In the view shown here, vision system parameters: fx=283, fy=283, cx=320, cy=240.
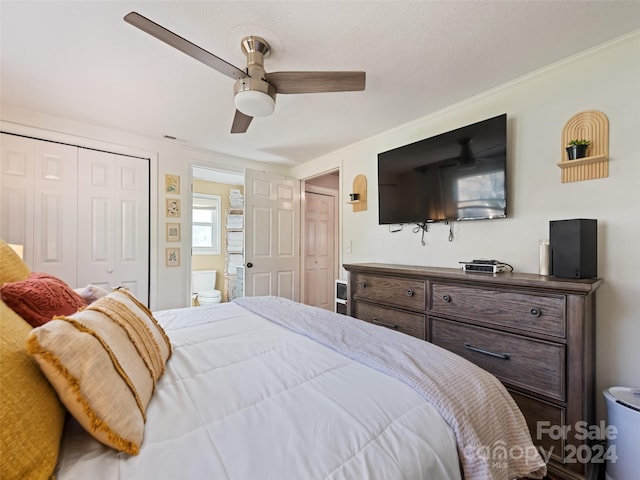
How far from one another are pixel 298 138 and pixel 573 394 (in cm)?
294

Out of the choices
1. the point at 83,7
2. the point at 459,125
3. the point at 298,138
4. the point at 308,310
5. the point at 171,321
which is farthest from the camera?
the point at 298,138

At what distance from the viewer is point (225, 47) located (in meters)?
1.66

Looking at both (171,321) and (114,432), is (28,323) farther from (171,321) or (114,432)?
(171,321)

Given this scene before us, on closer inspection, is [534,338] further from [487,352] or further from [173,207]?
[173,207]

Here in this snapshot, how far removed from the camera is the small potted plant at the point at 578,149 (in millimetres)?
1689

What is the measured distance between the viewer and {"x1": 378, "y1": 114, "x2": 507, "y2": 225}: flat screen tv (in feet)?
6.63

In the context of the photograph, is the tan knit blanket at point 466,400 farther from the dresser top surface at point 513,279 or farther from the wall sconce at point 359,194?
the wall sconce at point 359,194

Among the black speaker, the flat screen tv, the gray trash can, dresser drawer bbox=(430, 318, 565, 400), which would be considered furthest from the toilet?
the gray trash can

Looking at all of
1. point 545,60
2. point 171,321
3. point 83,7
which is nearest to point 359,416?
point 171,321

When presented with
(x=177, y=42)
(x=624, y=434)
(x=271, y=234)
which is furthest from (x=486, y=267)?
(x=271, y=234)

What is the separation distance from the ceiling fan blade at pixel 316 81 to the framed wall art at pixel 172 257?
2.38 metres

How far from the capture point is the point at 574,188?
5.84 feet

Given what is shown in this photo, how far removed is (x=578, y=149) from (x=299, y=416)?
2113 mm

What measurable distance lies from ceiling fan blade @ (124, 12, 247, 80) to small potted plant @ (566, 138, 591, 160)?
77.4 inches
